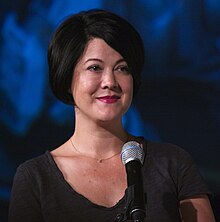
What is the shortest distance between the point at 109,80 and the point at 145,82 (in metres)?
0.55

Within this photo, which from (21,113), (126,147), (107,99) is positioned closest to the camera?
(126,147)

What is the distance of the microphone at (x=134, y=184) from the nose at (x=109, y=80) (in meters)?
0.35

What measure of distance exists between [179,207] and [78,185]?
1.02ft

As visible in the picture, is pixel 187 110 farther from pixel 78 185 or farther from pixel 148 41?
pixel 78 185

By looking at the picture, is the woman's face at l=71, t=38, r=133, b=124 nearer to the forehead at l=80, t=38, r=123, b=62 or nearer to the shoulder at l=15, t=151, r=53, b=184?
the forehead at l=80, t=38, r=123, b=62

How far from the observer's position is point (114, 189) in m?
1.59

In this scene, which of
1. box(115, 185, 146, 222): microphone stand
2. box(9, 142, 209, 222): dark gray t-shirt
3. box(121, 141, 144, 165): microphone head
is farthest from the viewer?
box(9, 142, 209, 222): dark gray t-shirt

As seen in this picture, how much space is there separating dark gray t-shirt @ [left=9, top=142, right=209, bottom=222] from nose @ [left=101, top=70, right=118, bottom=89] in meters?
0.28

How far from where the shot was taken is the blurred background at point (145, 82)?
2.02 meters

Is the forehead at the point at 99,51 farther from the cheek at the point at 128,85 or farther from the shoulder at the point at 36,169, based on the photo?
the shoulder at the point at 36,169

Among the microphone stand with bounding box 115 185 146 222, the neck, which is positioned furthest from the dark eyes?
the microphone stand with bounding box 115 185 146 222

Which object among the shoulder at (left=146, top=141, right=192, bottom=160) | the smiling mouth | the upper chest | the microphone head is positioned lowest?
the microphone head

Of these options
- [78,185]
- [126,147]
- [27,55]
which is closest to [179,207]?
[78,185]

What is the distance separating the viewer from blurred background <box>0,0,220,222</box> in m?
2.02
